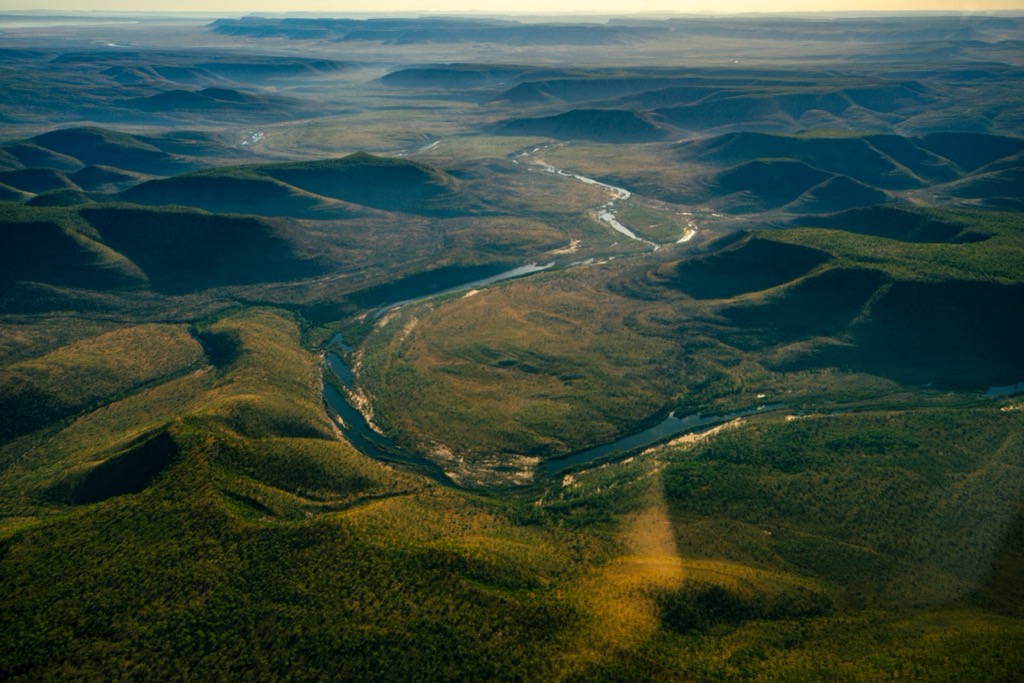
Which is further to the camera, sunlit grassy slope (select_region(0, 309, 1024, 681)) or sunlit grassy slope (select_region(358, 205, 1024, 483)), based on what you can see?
sunlit grassy slope (select_region(358, 205, 1024, 483))

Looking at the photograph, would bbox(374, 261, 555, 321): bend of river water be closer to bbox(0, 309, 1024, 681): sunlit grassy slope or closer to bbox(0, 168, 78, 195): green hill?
bbox(0, 309, 1024, 681): sunlit grassy slope

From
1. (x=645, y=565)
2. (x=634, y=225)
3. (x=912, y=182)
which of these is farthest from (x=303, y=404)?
(x=912, y=182)

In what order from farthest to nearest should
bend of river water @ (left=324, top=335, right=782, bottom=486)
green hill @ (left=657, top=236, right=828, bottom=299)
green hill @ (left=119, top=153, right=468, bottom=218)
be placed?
green hill @ (left=119, top=153, right=468, bottom=218) < green hill @ (left=657, top=236, right=828, bottom=299) < bend of river water @ (left=324, top=335, right=782, bottom=486)

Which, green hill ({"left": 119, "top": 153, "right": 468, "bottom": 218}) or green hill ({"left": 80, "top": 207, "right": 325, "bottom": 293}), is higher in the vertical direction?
green hill ({"left": 119, "top": 153, "right": 468, "bottom": 218})

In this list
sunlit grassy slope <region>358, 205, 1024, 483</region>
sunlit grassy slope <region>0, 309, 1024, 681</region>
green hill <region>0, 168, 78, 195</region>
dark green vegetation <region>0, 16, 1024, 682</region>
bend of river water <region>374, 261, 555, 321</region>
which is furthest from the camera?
green hill <region>0, 168, 78, 195</region>

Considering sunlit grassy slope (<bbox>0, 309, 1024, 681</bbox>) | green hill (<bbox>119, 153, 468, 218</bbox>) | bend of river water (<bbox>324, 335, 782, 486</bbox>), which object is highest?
A: green hill (<bbox>119, 153, 468, 218</bbox>)

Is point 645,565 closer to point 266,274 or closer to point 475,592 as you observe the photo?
point 475,592

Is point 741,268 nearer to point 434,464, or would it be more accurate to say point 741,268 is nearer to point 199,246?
point 434,464

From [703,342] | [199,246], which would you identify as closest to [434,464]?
[703,342]

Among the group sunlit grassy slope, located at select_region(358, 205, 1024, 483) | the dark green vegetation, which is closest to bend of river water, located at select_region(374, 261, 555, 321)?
the dark green vegetation

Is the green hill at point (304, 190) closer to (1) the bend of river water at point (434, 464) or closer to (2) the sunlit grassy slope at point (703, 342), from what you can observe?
(2) the sunlit grassy slope at point (703, 342)

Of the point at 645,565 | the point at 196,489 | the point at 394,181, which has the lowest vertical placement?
the point at 645,565
